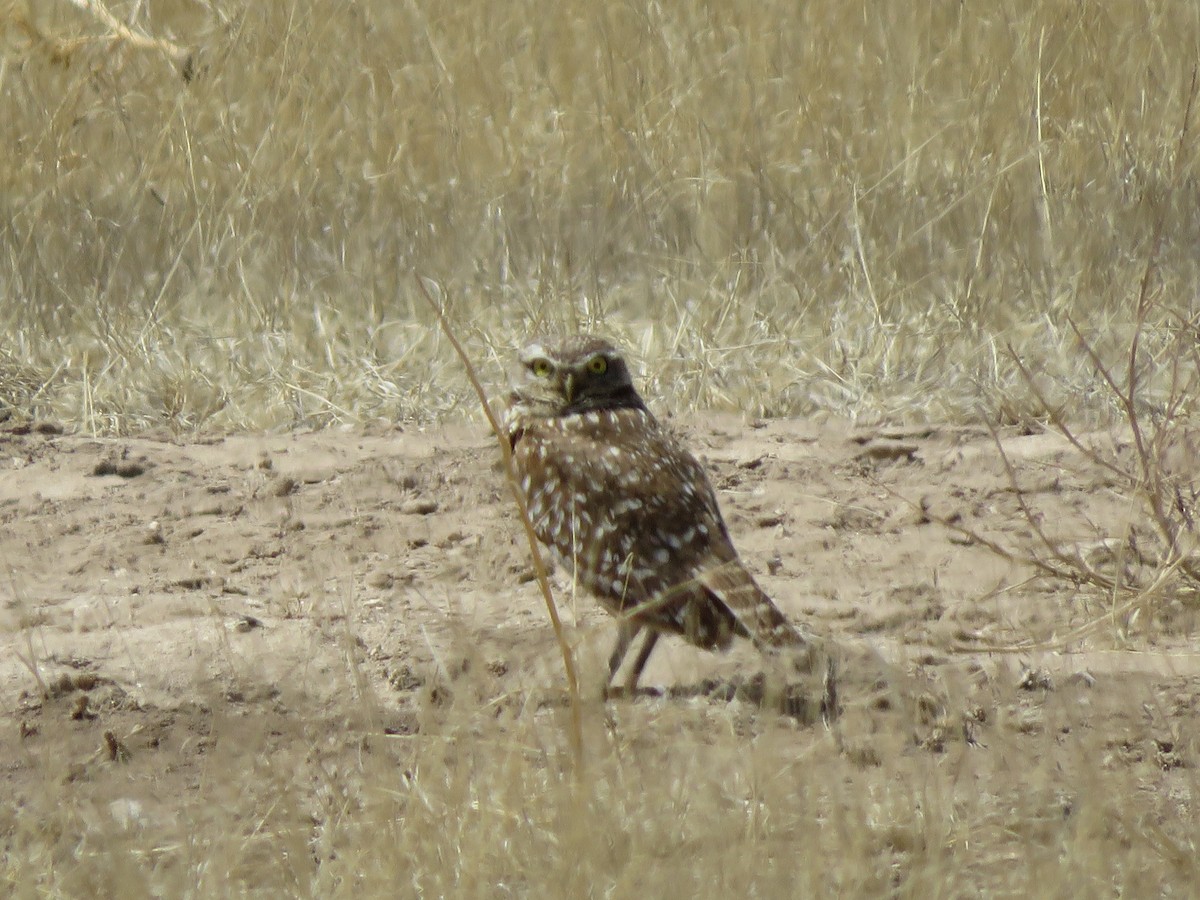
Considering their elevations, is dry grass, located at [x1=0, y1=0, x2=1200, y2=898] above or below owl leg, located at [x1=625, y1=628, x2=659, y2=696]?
above

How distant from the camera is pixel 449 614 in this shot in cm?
373

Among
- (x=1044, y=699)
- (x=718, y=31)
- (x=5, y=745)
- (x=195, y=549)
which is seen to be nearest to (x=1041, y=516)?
(x=1044, y=699)

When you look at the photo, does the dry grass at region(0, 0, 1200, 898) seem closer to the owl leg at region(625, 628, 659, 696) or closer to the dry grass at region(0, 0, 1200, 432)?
the dry grass at region(0, 0, 1200, 432)

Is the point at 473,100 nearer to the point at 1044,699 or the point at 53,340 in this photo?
the point at 53,340

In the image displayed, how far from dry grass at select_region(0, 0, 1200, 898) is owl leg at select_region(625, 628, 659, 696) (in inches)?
67.9

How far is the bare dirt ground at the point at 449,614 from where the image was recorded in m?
3.82

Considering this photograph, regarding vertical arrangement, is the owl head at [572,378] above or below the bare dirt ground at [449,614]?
above

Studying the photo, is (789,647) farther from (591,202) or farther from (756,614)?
(591,202)

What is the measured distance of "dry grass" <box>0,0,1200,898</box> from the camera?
6.37 metres

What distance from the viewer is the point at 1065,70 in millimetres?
7695

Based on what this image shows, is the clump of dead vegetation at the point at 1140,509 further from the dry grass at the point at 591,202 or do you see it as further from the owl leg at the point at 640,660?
the owl leg at the point at 640,660

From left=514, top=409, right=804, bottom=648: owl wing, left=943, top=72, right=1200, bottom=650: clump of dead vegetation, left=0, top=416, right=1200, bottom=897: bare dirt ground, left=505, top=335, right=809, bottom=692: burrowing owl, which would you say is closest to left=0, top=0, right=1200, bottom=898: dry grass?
left=943, top=72, right=1200, bottom=650: clump of dead vegetation

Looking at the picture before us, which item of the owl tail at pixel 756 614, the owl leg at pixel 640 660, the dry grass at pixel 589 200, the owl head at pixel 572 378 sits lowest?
the owl leg at pixel 640 660

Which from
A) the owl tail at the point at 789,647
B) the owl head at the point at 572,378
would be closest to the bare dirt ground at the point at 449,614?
the owl tail at the point at 789,647
